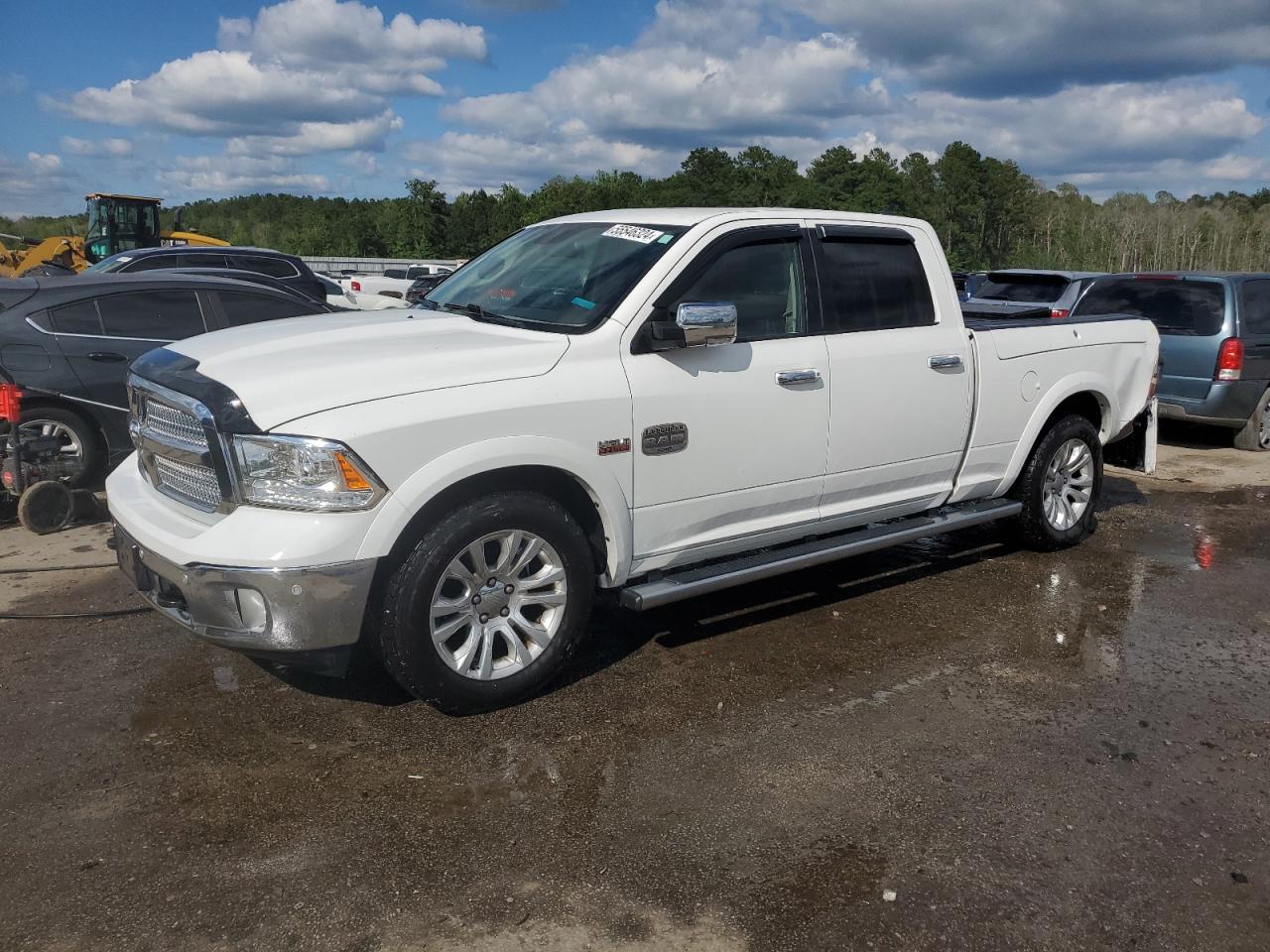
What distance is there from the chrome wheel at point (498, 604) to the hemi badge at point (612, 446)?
44cm

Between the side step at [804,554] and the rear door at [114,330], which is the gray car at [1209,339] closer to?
the side step at [804,554]

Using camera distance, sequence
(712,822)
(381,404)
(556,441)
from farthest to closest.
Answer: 1. (556,441)
2. (381,404)
3. (712,822)

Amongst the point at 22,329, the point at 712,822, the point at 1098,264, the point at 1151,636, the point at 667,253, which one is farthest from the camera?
the point at 1098,264

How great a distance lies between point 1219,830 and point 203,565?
3.62 metres

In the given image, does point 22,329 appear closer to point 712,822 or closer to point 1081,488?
point 712,822

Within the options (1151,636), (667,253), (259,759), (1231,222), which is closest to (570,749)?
(259,759)

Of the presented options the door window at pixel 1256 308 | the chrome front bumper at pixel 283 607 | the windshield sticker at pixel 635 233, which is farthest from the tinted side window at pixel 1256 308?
the chrome front bumper at pixel 283 607

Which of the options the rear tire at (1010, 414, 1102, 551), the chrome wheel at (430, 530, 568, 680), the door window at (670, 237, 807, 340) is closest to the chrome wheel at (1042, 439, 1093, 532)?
the rear tire at (1010, 414, 1102, 551)

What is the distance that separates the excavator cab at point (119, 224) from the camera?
26.1 metres

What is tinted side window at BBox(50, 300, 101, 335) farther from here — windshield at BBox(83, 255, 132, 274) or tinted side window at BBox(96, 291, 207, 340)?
windshield at BBox(83, 255, 132, 274)

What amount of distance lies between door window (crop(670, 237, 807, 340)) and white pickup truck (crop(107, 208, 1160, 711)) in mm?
13

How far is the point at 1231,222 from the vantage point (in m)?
40.8

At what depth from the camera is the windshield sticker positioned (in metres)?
4.84

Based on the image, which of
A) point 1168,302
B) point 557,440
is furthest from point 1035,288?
point 557,440
